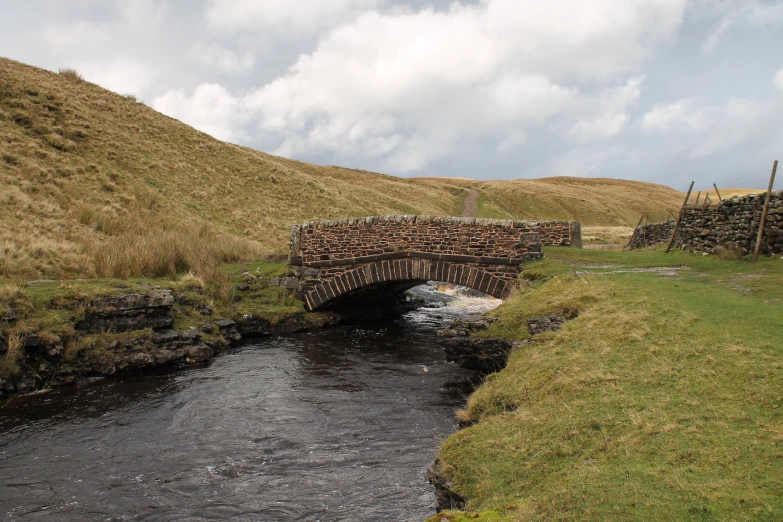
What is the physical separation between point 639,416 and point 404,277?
12459 mm

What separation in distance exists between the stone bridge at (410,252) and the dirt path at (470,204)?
42.2m

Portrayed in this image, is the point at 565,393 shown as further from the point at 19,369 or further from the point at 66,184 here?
the point at 66,184

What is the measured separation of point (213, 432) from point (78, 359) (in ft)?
16.5

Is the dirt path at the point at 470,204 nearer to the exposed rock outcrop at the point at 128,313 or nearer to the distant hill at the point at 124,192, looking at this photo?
the distant hill at the point at 124,192

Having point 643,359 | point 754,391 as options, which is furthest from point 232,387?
point 754,391

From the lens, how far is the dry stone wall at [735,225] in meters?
14.2

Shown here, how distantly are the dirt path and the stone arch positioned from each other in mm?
42607

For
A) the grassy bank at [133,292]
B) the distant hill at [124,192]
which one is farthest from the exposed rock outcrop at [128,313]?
the distant hill at [124,192]

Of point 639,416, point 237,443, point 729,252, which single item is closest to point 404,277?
point 729,252

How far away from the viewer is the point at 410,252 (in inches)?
721

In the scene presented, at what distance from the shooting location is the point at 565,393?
303 inches

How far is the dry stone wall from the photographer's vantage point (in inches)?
560

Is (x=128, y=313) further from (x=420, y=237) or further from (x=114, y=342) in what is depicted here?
(x=420, y=237)

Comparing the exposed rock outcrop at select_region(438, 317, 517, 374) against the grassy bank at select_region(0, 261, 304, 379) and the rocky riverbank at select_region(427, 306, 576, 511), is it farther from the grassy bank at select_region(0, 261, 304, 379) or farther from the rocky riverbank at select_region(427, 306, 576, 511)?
the grassy bank at select_region(0, 261, 304, 379)
